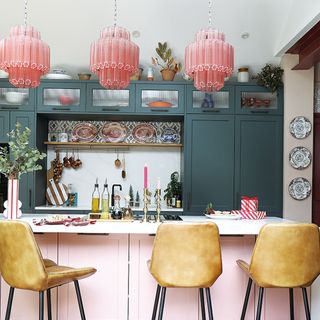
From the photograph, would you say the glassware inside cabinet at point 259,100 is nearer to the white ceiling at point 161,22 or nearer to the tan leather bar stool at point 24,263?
the white ceiling at point 161,22

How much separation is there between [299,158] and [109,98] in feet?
7.65

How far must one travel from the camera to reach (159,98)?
5.08 meters

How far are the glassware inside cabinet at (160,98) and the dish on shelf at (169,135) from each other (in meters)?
0.50

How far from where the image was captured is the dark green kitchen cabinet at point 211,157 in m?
5.02

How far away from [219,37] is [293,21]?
191 cm

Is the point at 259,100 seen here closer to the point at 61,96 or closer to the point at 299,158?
the point at 299,158

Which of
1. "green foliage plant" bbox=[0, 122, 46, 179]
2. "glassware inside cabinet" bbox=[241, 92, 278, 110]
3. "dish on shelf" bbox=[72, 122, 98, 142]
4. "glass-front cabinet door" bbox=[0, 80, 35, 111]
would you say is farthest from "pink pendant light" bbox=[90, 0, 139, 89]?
"dish on shelf" bbox=[72, 122, 98, 142]

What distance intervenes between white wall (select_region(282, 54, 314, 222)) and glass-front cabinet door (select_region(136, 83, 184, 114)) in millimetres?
1246

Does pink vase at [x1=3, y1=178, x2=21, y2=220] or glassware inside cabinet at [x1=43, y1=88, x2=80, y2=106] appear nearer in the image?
pink vase at [x1=3, y1=178, x2=21, y2=220]

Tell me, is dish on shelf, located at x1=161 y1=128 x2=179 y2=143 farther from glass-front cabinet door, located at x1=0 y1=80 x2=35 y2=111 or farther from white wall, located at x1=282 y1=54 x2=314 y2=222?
glass-front cabinet door, located at x1=0 y1=80 x2=35 y2=111

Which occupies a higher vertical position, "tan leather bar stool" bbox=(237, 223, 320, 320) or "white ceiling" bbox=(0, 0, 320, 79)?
"white ceiling" bbox=(0, 0, 320, 79)

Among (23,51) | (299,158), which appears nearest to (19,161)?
(23,51)

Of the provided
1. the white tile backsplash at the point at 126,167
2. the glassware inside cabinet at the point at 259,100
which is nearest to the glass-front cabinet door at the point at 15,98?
the white tile backsplash at the point at 126,167

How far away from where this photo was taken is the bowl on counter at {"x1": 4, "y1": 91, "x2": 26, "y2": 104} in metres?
4.99
